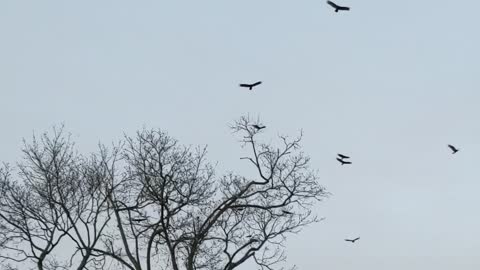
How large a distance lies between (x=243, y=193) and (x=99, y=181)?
535 cm

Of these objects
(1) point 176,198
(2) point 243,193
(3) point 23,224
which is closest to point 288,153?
(2) point 243,193

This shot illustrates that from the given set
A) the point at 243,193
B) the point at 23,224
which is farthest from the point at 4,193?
the point at 243,193

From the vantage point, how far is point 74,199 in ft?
84.2

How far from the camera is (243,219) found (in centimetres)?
2583

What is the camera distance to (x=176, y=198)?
25.0m

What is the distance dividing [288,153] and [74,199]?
8.01 meters

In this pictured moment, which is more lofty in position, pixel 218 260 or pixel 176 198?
pixel 176 198

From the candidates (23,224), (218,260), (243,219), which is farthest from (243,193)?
(23,224)

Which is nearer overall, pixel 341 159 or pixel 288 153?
pixel 341 159

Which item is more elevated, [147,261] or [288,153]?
[288,153]

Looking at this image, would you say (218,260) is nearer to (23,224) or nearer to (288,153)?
(288,153)

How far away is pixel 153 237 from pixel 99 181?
3.16 m

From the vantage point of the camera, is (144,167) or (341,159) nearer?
(341,159)

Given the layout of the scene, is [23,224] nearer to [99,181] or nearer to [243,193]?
[99,181]
